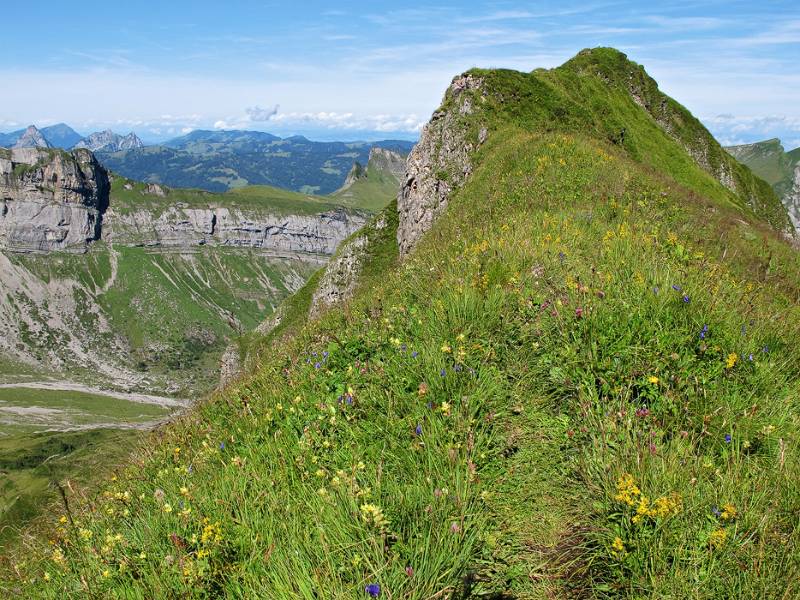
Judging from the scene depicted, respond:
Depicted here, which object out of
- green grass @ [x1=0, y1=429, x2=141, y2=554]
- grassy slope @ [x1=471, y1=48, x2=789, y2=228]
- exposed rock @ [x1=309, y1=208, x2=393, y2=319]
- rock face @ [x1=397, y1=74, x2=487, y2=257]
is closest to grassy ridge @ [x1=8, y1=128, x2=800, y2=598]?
green grass @ [x1=0, y1=429, x2=141, y2=554]

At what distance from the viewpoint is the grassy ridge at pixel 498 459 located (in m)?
2.99

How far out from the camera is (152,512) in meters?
4.46

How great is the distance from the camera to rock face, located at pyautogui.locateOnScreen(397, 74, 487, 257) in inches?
1476

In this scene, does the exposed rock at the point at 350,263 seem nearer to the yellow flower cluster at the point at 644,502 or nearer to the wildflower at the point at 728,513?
the yellow flower cluster at the point at 644,502

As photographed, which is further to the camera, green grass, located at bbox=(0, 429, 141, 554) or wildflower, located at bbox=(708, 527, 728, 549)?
green grass, located at bbox=(0, 429, 141, 554)

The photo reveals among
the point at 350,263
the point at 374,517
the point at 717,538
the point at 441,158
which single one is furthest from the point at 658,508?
the point at 350,263

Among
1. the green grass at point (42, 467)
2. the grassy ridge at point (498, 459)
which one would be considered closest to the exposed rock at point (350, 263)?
the green grass at point (42, 467)

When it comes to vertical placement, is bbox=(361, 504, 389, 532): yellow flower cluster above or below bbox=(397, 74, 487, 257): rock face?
below

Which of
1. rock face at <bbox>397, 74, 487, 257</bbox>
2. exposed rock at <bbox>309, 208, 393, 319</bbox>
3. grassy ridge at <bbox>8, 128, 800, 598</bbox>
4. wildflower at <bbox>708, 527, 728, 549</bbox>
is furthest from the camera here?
exposed rock at <bbox>309, 208, 393, 319</bbox>

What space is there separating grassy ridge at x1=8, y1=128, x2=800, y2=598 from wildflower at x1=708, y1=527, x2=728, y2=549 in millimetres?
26

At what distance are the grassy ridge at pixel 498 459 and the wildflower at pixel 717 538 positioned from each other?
0.03 metres

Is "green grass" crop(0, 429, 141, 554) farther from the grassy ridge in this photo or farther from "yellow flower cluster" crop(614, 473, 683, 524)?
"yellow flower cluster" crop(614, 473, 683, 524)

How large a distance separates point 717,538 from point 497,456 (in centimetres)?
167

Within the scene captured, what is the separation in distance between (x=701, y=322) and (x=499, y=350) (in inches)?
84.3
